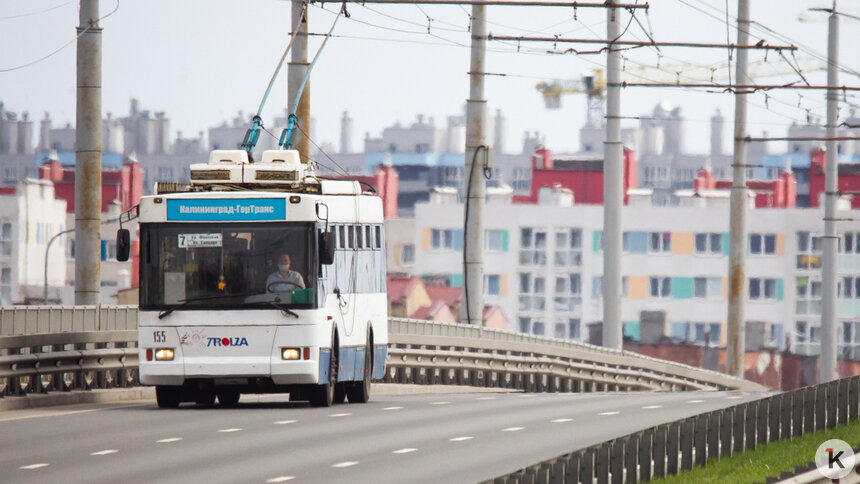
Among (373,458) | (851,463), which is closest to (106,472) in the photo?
(373,458)

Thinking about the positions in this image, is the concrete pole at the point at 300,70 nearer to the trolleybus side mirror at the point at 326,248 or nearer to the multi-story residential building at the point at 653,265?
the trolleybus side mirror at the point at 326,248

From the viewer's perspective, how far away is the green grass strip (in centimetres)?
1321

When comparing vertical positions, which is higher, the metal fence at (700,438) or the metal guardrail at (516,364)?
the metal fence at (700,438)

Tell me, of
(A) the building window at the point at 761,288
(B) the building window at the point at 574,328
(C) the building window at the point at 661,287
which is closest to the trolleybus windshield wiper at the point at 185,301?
(A) the building window at the point at 761,288

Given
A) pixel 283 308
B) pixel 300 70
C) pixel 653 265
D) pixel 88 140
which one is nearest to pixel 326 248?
pixel 283 308

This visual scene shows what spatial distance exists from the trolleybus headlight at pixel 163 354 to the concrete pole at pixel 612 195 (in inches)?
624

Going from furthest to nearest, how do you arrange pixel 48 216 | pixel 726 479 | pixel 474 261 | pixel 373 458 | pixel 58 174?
pixel 58 174 < pixel 48 216 < pixel 474 261 < pixel 373 458 < pixel 726 479

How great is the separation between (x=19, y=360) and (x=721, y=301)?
107290 mm

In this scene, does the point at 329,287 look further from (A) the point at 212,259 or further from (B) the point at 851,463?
(B) the point at 851,463

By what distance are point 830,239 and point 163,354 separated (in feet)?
107

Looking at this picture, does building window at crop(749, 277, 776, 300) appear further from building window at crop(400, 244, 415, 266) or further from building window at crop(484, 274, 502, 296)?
building window at crop(400, 244, 415, 266)

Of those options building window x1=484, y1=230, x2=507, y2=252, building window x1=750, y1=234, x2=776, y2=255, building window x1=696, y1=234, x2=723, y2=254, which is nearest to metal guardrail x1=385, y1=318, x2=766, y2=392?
building window x1=750, y1=234, x2=776, y2=255

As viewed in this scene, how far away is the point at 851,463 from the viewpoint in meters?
14.1

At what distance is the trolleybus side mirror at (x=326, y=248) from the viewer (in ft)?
69.1
